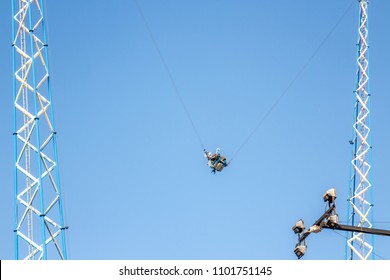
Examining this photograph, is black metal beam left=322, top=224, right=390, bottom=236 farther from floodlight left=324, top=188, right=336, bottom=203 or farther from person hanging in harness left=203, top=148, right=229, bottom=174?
person hanging in harness left=203, top=148, right=229, bottom=174

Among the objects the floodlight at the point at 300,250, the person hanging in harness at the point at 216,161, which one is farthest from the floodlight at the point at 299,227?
the person hanging in harness at the point at 216,161

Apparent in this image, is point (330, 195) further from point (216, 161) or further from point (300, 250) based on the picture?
point (216, 161)

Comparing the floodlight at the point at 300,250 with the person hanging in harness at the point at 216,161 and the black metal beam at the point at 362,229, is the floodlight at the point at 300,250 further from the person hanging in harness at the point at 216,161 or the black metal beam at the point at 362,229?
the person hanging in harness at the point at 216,161

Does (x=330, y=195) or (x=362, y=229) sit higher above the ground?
(x=330, y=195)

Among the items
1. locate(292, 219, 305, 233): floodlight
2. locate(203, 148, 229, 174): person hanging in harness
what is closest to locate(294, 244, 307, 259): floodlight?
locate(292, 219, 305, 233): floodlight

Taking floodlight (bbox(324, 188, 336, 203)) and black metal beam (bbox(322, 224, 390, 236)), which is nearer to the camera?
black metal beam (bbox(322, 224, 390, 236))

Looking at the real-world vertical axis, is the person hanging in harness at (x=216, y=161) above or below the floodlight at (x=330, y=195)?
above

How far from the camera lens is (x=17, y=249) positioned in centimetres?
3681

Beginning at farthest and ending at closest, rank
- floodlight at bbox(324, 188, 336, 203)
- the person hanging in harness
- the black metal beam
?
1. the person hanging in harness
2. floodlight at bbox(324, 188, 336, 203)
3. the black metal beam

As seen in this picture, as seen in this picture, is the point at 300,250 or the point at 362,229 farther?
the point at 300,250

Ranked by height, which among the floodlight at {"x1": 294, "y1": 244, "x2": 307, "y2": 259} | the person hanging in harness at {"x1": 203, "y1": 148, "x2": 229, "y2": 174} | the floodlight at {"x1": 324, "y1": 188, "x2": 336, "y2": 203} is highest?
the person hanging in harness at {"x1": 203, "y1": 148, "x2": 229, "y2": 174}

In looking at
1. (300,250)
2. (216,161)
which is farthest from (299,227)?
(216,161)

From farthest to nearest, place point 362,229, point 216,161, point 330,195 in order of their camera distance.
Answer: point 216,161
point 330,195
point 362,229
